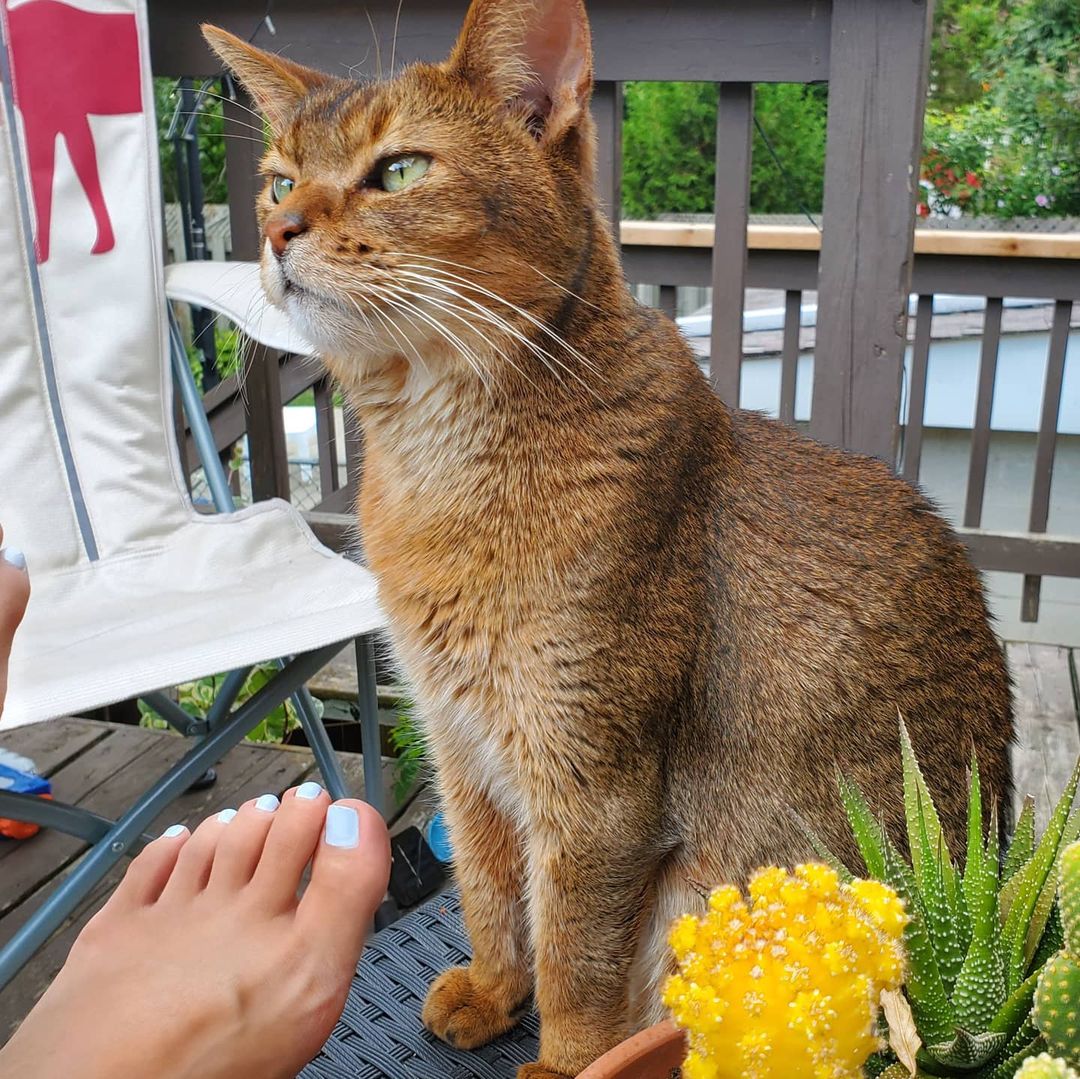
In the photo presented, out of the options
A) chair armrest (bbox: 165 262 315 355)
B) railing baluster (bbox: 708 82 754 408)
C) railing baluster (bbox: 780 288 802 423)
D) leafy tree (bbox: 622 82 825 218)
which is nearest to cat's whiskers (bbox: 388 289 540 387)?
chair armrest (bbox: 165 262 315 355)

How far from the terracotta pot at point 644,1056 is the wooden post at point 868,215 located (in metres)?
1.31

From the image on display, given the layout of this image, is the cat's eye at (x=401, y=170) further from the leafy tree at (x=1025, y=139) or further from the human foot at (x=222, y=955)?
the leafy tree at (x=1025, y=139)

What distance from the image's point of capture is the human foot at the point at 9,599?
1.21m

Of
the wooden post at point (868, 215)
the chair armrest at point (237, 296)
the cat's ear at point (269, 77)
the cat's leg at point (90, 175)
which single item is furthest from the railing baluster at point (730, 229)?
the cat's leg at point (90, 175)

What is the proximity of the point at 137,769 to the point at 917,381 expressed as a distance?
2.47 meters

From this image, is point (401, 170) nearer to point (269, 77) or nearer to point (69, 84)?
point (269, 77)

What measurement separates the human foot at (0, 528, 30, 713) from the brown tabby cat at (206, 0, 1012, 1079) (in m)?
0.43

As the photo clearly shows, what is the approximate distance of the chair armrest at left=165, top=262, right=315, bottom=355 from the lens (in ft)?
5.32

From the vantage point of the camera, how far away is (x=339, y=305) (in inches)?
42.7

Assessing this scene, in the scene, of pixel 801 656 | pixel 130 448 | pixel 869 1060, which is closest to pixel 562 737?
pixel 801 656

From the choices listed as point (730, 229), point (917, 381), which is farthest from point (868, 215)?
point (917, 381)

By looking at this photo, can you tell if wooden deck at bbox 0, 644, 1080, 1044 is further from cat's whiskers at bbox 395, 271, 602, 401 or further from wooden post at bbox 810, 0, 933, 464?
cat's whiskers at bbox 395, 271, 602, 401

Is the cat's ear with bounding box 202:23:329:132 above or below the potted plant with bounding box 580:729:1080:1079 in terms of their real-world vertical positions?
above

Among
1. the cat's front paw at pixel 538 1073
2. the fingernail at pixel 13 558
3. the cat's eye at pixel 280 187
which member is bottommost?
the cat's front paw at pixel 538 1073
